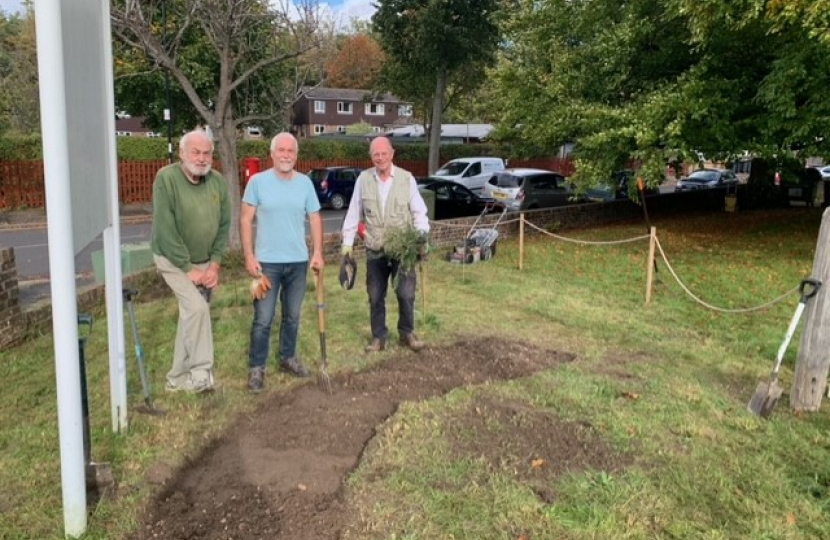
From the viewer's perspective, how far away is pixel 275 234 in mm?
5039

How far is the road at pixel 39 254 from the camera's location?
9.57 m

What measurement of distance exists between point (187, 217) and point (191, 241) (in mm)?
179

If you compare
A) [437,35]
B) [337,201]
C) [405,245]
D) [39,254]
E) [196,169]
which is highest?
[437,35]

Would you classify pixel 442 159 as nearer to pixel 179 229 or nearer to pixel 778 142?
pixel 778 142

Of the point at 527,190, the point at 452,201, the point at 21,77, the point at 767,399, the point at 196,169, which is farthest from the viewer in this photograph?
the point at 21,77

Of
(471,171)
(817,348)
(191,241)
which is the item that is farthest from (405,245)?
(471,171)

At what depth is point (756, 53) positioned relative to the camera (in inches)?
530

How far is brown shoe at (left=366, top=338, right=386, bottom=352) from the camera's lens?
242 inches

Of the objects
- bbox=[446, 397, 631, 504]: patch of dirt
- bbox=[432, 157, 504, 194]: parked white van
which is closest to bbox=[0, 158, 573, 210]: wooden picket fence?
bbox=[432, 157, 504, 194]: parked white van

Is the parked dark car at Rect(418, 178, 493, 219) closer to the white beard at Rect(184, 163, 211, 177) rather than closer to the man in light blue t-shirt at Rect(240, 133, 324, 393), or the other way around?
the man in light blue t-shirt at Rect(240, 133, 324, 393)

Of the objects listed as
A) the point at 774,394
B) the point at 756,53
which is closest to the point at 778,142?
A: the point at 756,53

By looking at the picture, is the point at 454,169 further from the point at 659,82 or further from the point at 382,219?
the point at 382,219

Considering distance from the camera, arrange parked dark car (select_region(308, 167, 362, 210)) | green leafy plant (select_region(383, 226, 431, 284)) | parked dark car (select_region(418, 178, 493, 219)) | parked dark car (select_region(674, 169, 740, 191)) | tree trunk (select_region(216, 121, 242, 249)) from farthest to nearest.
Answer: parked dark car (select_region(674, 169, 740, 191)) → parked dark car (select_region(308, 167, 362, 210)) → parked dark car (select_region(418, 178, 493, 219)) → tree trunk (select_region(216, 121, 242, 249)) → green leafy plant (select_region(383, 226, 431, 284))

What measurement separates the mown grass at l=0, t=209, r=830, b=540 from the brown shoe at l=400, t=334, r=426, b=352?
32 centimetres
